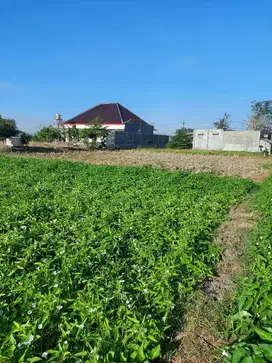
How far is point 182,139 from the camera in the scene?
3859 cm

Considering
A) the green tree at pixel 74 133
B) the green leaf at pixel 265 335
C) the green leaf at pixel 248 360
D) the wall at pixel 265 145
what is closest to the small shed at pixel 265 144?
the wall at pixel 265 145

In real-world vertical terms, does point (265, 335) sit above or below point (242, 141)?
below

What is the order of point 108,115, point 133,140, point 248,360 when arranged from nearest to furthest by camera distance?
point 248,360 < point 133,140 < point 108,115

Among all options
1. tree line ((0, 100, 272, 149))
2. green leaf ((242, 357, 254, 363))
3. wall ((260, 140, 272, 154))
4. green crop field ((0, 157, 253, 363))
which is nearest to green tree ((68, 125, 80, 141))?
tree line ((0, 100, 272, 149))

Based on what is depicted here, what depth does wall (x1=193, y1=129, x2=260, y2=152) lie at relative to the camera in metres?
30.3

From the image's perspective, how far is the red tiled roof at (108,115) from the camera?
40.4m

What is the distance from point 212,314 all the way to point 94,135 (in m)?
30.2

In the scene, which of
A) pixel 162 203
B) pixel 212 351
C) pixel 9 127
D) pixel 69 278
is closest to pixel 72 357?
pixel 69 278

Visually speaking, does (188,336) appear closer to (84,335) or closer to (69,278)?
(84,335)

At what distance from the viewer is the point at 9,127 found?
2941 cm

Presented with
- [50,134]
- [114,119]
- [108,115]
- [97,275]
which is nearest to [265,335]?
[97,275]

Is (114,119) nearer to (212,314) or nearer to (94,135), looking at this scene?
(94,135)

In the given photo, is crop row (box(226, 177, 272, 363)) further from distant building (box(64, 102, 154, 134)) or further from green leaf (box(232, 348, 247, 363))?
distant building (box(64, 102, 154, 134))

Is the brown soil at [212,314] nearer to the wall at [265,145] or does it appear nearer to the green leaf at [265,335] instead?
the green leaf at [265,335]
